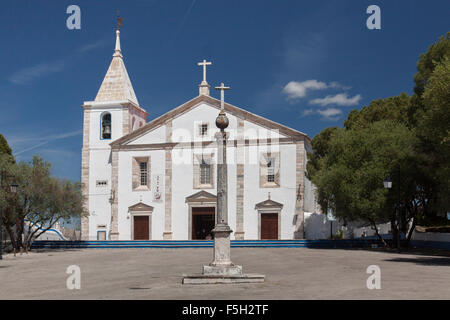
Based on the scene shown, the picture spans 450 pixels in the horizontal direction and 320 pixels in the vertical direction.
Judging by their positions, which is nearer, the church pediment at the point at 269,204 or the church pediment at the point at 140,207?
the church pediment at the point at 269,204

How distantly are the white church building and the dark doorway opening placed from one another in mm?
75

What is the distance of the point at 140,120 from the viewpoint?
45.4m

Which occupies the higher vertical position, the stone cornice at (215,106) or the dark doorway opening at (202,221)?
the stone cornice at (215,106)

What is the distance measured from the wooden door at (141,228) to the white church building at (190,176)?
0.08m

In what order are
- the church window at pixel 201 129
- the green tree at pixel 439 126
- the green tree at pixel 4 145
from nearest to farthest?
the green tree at pixel 439 126 < the green tree at pixel 4 145 < the church window at pixel 201 129

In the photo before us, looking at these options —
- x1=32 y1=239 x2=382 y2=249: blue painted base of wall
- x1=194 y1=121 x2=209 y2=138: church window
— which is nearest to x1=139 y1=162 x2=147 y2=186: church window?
x1=194 y1=121 x2=209 y2=138: church window

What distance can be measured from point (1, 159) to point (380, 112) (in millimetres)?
26301

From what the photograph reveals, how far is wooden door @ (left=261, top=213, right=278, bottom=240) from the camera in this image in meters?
38.2

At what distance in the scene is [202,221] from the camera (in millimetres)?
39781

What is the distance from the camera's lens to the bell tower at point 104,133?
4106 centimetres

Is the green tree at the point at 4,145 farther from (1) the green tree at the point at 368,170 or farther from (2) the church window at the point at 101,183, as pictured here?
(1) the green tree at the point at 368,170

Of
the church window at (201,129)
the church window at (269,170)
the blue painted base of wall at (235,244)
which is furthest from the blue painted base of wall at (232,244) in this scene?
the church window at (201,129)

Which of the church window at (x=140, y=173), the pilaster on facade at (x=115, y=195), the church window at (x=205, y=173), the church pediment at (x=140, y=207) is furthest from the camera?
the church window at (x=140, y=173)

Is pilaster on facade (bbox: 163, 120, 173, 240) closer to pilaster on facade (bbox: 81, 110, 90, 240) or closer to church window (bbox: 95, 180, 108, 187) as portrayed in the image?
church window (bbox: 95, 180, 108, 187)
